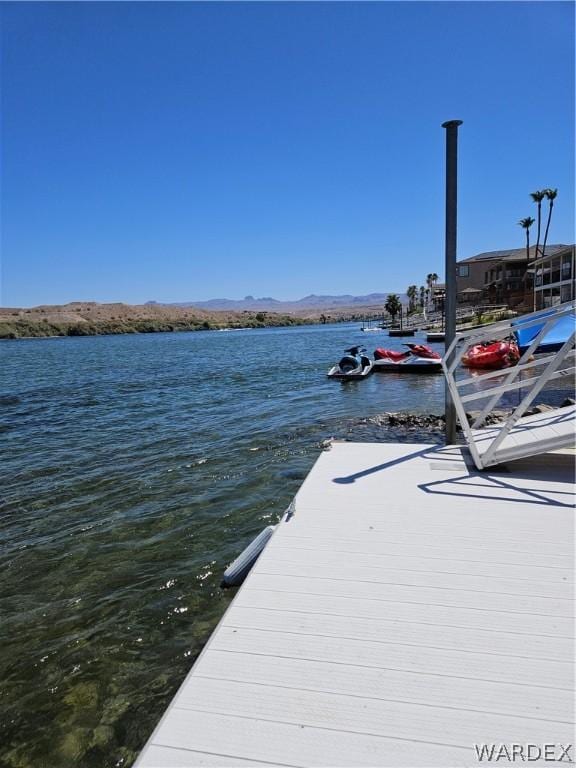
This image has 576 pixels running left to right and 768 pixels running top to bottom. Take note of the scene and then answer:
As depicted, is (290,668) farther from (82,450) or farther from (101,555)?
(82,450)

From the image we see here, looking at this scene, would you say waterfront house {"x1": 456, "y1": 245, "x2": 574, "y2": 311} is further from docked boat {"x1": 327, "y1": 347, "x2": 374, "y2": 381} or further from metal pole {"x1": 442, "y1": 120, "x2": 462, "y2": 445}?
metal pole {"x1": 442, "y1": 120, "x2": 462, "y2": 445}

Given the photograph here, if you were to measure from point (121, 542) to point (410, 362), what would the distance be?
21.7 metres

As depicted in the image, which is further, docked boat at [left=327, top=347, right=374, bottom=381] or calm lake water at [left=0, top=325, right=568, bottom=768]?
docked boat at [left=327, top=347, right=374, bottom=381]

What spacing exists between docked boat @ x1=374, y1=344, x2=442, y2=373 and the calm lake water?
860 centimetres

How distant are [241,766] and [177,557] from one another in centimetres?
430

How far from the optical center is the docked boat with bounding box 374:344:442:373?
2562 cm

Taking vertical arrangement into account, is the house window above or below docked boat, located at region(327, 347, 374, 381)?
above

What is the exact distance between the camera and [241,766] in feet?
6.84

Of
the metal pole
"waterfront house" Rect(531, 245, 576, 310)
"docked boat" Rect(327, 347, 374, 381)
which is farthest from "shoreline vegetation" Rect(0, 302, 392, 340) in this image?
the metal pole

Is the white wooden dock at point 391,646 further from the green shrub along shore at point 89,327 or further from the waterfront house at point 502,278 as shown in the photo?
the green shrub along shore at point 89,327

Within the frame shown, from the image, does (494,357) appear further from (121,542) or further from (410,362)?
(121,542)

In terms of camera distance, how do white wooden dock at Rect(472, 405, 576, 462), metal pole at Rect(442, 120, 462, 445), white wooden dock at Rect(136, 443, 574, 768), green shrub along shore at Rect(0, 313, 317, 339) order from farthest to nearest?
green shrub along shore at Rect(0, 313, 317, 339) → metal pole at Rect(442, 120, 462, 445) → white wooden dock at Rect(472, 405, 576, 462) → white wooden dock at Rect(136, 443, 574, 768)

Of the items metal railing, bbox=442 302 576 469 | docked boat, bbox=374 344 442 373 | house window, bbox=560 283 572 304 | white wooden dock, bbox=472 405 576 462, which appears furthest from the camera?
house window, bbox=560 283 572 304

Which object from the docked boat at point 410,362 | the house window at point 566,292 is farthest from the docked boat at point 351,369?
the house window at point 566,292
